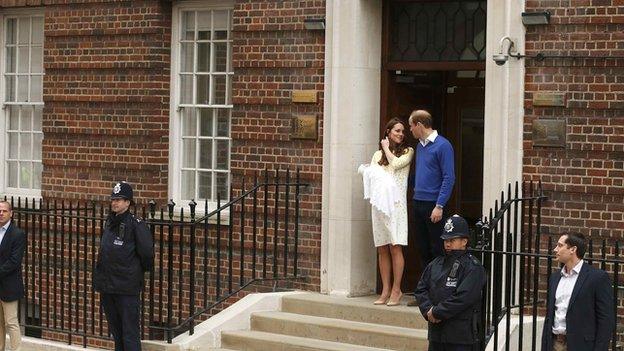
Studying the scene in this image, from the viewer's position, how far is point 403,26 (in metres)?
14.6

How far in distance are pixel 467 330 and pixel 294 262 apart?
13.6ft

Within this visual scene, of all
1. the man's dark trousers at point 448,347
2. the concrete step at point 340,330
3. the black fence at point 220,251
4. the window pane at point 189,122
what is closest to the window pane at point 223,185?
the black fence at point 220,251

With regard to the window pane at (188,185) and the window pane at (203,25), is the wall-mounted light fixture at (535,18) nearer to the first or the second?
the window pane at (203,25)

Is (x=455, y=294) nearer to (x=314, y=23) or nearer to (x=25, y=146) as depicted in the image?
(x=314, y=23)

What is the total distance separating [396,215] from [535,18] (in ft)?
7.46

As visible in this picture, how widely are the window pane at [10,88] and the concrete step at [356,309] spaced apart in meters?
5.46

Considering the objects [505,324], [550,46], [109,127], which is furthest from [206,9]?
[505,324]

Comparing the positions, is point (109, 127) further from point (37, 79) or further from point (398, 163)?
point (398, 163)

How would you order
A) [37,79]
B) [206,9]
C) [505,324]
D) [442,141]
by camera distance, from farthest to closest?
[37,79] < [206,9] < [442,141] < [505,324]

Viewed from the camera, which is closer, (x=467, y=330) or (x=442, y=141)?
(x=467, y=330)

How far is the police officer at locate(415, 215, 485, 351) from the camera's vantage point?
1091 centimetres

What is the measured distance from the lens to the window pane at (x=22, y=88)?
1805 cm

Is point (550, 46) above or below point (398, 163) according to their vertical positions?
above

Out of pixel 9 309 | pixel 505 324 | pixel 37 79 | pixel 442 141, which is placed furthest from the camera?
pixel 37 79
